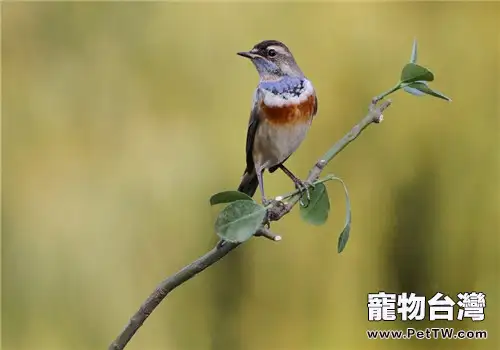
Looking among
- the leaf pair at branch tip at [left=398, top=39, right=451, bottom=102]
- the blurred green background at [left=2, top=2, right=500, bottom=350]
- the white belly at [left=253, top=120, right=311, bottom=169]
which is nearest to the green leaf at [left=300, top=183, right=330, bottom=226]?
the leaf pair at branch tip at [left=398, top=39, right=451, bottom=102]

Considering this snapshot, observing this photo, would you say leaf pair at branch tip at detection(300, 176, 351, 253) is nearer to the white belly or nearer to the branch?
the branch

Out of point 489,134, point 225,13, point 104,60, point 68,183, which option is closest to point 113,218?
point 68,183

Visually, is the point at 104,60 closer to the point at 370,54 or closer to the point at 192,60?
the point at 192,60

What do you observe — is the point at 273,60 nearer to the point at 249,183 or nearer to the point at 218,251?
the point at 249,183

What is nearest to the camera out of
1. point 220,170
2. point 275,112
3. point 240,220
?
point 240,220

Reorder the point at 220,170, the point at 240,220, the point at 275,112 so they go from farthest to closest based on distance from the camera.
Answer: the point at 220,170 < the point at 275,112 < the point at 240,220

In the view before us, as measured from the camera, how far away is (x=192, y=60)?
102cm

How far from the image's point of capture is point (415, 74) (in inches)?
23.3

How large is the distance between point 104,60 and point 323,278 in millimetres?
451

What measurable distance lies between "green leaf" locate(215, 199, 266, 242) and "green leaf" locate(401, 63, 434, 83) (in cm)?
17

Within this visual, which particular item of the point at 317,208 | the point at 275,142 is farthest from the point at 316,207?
the point at 275,142

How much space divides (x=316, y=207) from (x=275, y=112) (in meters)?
0.26

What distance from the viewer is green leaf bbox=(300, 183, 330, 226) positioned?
61cm

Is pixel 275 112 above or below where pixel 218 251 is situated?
above
